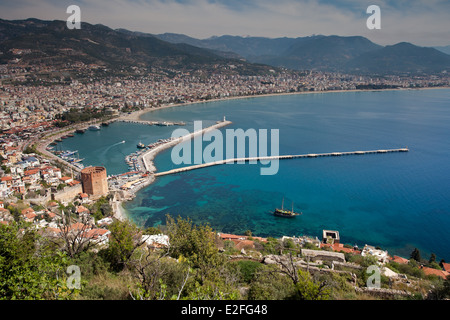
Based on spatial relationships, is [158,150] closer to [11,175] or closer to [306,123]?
[11,175]

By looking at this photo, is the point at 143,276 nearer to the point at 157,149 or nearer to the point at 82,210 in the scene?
the point at 82,210

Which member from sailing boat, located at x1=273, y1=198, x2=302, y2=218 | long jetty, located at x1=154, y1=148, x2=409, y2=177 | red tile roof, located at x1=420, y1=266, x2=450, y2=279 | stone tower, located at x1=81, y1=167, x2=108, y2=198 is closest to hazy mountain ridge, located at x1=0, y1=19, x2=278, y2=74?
long jetty, located at x1=154, y1=148, x2=409, y2=177

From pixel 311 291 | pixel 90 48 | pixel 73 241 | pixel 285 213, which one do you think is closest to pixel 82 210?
pixel 73 241

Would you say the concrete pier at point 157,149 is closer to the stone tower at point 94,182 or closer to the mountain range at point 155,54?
the stone tower at point 94,182

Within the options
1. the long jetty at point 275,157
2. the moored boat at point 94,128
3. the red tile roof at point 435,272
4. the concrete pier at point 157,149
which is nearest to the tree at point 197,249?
the red tile roof at point 435,272

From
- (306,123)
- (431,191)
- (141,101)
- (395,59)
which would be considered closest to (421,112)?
(306,123)
